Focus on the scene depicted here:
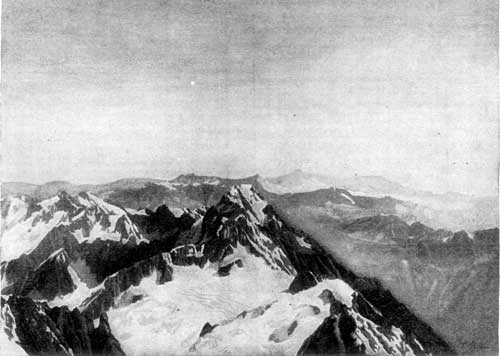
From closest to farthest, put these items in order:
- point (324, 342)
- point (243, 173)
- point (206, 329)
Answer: point (324, 342) < point (206, 329) < point (243, 173)

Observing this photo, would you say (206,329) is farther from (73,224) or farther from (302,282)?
(73,224)

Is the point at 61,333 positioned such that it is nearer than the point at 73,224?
Yes

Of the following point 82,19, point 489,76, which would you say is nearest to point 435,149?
point 489,76

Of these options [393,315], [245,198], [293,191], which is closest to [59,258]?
[245,198]

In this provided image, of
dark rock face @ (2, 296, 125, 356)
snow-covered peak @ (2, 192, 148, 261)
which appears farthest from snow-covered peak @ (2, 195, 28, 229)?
dark rock face @ (2, 296, 125, 356)

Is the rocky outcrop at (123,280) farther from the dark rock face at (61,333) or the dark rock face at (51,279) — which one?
the dark rock face at (51,279)

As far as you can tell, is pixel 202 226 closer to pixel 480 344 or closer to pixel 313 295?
pixel 313 295

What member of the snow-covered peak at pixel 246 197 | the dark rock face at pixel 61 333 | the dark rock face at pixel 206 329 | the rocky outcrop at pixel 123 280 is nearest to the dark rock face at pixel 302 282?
the snow-covered peak at pixel 246 197
